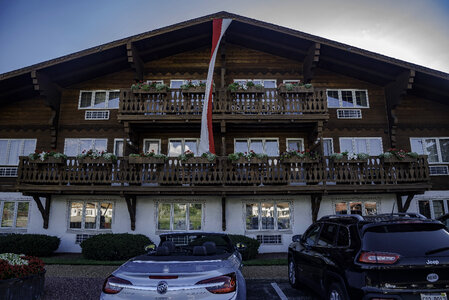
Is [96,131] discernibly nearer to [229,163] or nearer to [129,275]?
[229,163]

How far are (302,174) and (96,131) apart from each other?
11498mm

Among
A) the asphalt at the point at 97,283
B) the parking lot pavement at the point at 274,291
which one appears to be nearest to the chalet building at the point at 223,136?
the asphalt at the point at 97,283

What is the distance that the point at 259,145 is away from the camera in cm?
1703

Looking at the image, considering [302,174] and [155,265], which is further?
[302,174]

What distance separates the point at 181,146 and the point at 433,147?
14.1m

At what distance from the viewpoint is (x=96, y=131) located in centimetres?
1742

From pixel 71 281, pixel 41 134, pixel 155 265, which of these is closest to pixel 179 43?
pixel 41 134

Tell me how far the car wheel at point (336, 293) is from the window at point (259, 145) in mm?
11472

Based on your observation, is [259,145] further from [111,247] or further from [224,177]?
[111,247]

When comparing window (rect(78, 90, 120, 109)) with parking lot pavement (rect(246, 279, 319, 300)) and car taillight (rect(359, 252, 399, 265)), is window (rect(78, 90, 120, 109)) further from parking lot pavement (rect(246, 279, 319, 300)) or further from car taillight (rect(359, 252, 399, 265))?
car taillight (rect(359, 252, 399, 265))

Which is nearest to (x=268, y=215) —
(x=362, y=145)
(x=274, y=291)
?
(x=362, y=145)

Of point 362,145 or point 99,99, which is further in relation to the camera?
point 99,99

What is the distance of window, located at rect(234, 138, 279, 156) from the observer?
1694 centimetres

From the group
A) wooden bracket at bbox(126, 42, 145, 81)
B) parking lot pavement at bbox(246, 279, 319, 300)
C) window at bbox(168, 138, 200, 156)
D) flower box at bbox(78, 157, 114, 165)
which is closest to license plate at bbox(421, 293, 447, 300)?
parking lot pavement at bbox(246, 279, 319, 300)
